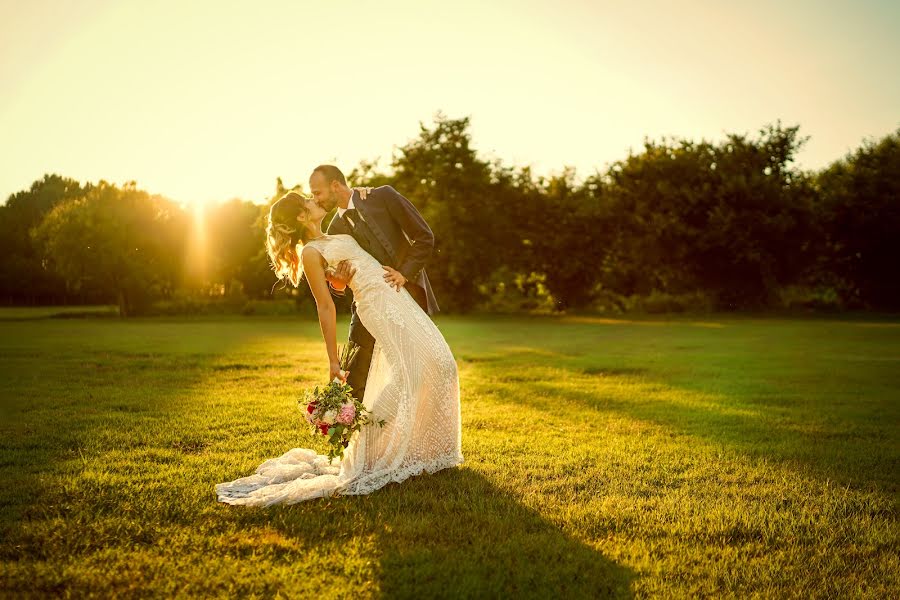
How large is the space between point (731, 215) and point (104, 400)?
36039 millimetres

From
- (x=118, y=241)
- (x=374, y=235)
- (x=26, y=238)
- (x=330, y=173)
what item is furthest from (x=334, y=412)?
(x=26, y=238)

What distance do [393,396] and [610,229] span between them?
41.8m

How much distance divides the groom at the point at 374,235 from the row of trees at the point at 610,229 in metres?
31.8

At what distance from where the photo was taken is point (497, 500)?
5438 mm

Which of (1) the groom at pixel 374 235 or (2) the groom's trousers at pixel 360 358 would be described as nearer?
(1) the groom at pixel 374 235

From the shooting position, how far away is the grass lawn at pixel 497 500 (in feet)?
13.0

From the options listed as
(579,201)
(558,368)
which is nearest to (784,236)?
(579,201)

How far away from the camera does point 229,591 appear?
12.2ft

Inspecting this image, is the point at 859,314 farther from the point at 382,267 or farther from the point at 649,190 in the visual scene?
the point at 382,267

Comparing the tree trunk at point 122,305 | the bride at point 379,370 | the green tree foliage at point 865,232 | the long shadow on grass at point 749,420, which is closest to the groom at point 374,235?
the bride at point 379,370

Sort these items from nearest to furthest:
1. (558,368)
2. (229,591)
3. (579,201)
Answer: (229,591) → (558,368) → (579,201)

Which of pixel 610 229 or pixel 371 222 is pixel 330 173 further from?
pixel 610 229

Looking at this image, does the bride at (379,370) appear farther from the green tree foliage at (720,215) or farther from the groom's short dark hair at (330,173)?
the green tree foliage at (720,215)

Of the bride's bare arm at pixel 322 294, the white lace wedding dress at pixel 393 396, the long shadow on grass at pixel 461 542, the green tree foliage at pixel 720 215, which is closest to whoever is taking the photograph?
the long shadow on grass at pixel 461 542
